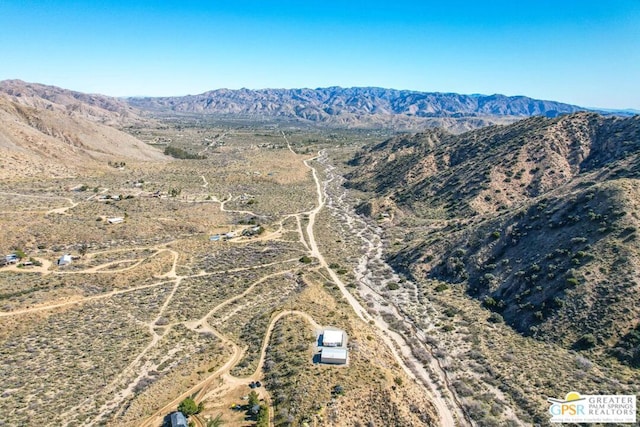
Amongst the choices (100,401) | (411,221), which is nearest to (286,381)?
(100,401)

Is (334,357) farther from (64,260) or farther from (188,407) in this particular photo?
(64,260)

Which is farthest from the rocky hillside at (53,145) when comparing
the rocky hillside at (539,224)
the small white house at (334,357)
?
the small white house at (334,357)

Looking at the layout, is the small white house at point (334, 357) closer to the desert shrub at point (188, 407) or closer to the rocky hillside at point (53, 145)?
the desert shrub at point (188, 407)

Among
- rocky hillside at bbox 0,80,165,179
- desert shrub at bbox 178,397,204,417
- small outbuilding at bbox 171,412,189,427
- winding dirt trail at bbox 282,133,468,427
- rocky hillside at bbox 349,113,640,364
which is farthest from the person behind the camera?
rocky hillside at bbox 0,80,165,179

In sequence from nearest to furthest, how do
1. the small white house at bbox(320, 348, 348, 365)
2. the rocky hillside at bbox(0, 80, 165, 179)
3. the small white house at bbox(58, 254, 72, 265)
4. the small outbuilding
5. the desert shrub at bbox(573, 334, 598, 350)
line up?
the small outbuilding
the small white house at bbox(320, 348, 348, 365)
the desert shrub at bbox(573, 334, 598, 350)
the small white house at bbox(58, 254, 72, 265)
the rocky hillside at bbox(0, 80, 165, 179)

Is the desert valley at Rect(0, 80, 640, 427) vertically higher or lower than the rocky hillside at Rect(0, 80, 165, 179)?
lower

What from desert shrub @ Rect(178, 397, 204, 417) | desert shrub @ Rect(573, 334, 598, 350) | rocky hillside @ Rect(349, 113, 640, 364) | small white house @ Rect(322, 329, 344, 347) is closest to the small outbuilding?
desert shrub @ Rect(178, 397, 204, 417)

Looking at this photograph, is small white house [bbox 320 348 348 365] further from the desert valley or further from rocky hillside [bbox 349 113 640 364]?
rocky hillside [bbox 349 113 640 364]
